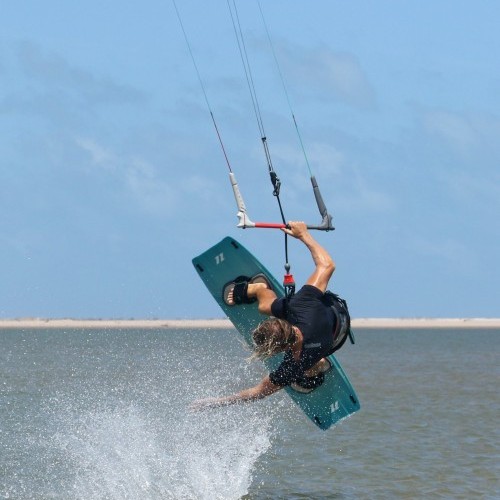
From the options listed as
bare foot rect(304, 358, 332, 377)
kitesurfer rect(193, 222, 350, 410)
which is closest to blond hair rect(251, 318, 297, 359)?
kitesurfer rect(193, 222, 350, 410)

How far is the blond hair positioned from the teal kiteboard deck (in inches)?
101

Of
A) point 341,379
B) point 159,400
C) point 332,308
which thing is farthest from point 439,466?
point 159,400

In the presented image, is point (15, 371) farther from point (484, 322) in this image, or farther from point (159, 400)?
point (484, 322)

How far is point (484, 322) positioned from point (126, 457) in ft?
619

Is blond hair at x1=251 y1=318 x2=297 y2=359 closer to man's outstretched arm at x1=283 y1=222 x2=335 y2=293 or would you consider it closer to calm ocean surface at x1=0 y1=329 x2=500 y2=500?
man's outstretched arm at x1=283 y1=222 x2=335 y2=293

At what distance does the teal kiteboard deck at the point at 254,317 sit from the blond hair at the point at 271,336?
2560 mm

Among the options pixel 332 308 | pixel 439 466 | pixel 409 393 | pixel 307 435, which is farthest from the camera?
pixel 409 393

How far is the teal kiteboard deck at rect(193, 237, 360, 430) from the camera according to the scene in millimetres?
13227

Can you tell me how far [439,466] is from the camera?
1468 cm

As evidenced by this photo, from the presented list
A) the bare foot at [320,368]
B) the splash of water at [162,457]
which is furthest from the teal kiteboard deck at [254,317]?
the splash of water at [162,457]

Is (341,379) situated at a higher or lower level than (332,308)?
lower

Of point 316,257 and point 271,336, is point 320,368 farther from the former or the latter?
point 271,336

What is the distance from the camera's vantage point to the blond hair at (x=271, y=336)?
10391mm

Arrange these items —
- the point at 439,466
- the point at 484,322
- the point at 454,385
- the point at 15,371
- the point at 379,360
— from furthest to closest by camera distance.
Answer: the point at 484,322
the point at 379,360
the point at 15,371
the point at 454,385
the point at 439,466
